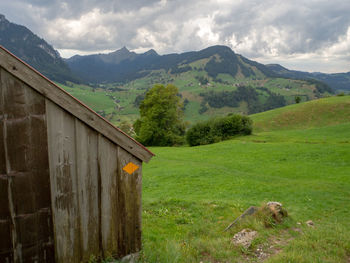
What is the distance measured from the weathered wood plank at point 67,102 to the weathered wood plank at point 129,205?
194mm

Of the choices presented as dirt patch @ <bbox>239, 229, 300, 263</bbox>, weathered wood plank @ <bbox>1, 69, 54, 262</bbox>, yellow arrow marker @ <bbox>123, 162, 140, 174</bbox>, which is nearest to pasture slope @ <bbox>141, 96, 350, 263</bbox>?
dirt patch @ <bbox>239, 229, 300, 263</bbox>

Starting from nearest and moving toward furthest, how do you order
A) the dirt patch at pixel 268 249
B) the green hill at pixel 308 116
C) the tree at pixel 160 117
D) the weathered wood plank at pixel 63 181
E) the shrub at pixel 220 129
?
the weathered wood plank at pixel 63 181 < the dirt patch at pixel 268 249 < the tree at pixel 160 117 < the shrub at pixel 220 129 < the green hill at pixel 308 116

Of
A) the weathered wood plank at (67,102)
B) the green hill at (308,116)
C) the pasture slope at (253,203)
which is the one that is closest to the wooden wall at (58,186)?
the weathered wood plank at (67,102)

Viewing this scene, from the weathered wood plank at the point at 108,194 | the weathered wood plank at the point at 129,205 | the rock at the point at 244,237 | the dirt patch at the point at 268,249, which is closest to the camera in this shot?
the weathered wood plank at the point at 108,194

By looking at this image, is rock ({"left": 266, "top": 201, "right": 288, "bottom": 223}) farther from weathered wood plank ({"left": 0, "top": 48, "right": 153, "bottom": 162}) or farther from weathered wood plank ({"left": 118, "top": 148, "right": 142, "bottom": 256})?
weathered wood plank ({"left": 0, "top": 48, "right": 153, "bottom": 162})

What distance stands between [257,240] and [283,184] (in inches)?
507

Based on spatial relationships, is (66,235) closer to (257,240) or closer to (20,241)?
(20,241)

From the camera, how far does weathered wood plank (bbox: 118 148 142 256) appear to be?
4.60 metres

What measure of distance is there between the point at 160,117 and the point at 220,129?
13.8m

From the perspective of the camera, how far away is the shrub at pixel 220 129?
53469mm

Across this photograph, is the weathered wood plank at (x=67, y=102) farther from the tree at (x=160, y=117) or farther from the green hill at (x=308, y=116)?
the green hill at (x=308, y=116)

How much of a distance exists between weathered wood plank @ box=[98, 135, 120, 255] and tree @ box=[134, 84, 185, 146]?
1878 inches

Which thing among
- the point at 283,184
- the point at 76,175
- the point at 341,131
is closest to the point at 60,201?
the point at 76,175

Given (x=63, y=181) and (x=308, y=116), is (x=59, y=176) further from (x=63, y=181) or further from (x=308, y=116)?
(x=308, y=116)
